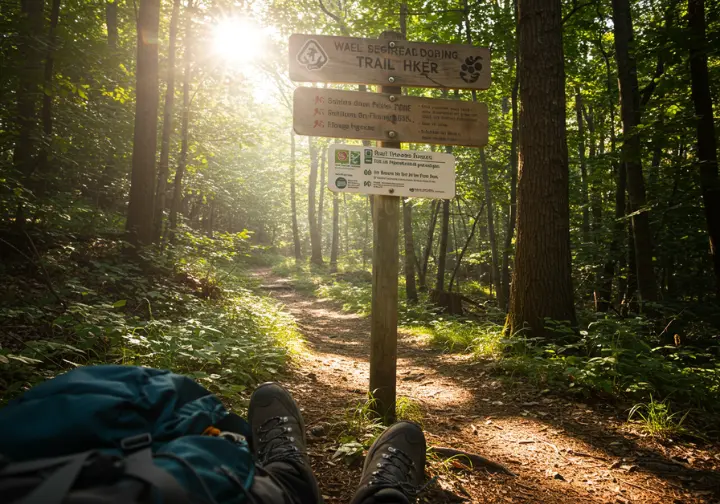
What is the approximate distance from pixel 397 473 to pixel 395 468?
0.04 meters

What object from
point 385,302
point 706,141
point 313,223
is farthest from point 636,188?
point 313,223

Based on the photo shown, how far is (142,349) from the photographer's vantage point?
4305mm

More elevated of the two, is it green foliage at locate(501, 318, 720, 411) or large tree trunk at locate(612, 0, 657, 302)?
large tree trunk at locate(612, 0, 657, 302)

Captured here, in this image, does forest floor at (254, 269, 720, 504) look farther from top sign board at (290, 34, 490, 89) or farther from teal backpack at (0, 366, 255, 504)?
top sign board at (290, 34, 490, 89)

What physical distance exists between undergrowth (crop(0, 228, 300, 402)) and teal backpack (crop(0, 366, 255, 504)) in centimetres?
218

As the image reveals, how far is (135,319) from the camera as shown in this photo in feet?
17.1

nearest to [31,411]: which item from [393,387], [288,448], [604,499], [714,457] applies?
[288,448]

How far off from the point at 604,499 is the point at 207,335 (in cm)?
492

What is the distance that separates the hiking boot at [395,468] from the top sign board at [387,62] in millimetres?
2746

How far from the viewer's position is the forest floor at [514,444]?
2596 millimetres

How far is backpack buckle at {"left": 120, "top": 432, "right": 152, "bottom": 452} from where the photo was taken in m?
1.24

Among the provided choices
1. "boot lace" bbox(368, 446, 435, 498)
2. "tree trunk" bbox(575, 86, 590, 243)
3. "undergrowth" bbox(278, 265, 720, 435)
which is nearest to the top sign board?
"boot lace" bbox(368, 446, 435, 498)

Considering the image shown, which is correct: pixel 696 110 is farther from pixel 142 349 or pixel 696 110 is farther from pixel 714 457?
pixel 142 349

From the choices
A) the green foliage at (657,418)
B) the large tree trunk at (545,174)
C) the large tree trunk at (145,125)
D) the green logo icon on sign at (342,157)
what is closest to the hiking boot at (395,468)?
the green logo icon on sign at (342,157)
